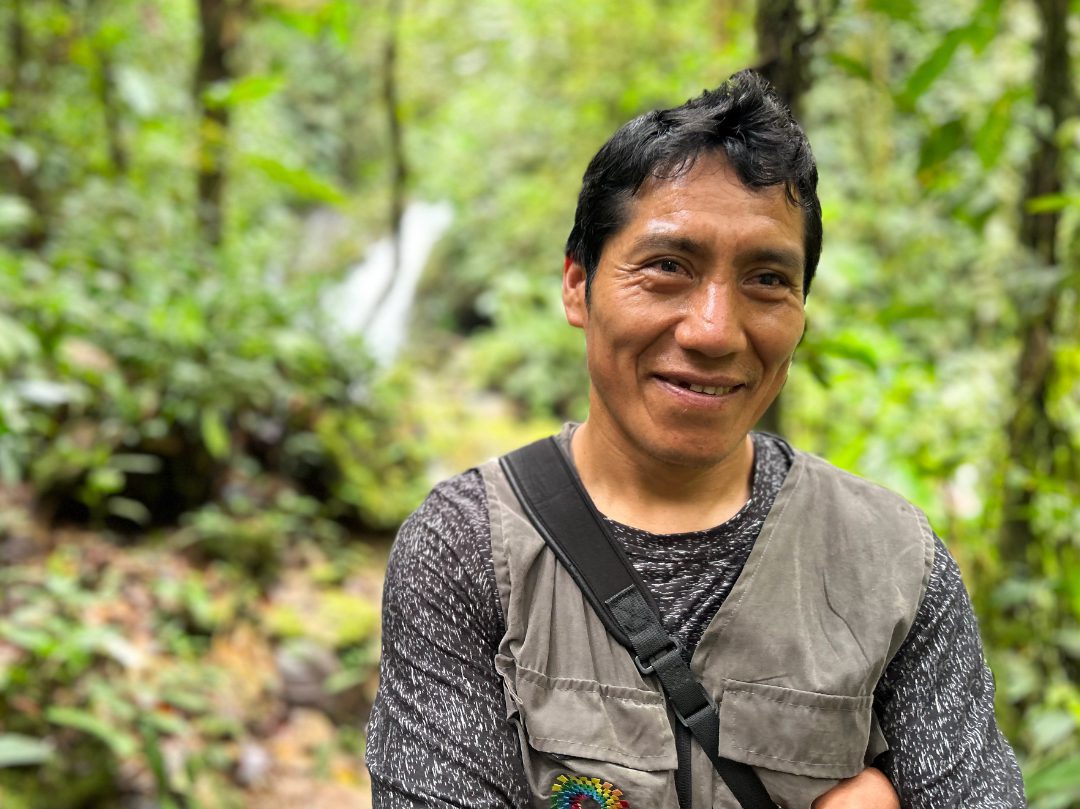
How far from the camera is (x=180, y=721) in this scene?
3.77 metres

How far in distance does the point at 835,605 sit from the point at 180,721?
310 cm

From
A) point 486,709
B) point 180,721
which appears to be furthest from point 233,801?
point 486,709

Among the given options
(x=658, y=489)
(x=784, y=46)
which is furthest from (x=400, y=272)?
(x=658, y=489)

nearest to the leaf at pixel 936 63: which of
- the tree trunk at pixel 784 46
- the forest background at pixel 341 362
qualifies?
the forest background at pixel 341 362

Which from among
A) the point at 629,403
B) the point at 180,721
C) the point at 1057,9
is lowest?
the point at 180,721

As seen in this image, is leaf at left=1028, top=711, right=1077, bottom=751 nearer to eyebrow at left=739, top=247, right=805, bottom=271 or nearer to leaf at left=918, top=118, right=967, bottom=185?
leaf at left=918, top=118, right=967, bottom=185

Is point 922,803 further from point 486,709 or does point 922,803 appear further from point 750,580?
point 486,709

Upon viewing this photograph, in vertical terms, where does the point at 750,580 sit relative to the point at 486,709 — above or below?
above

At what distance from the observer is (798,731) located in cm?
138

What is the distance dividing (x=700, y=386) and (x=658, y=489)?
0.71 feet

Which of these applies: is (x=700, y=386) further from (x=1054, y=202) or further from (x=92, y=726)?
(x=92, y=726)

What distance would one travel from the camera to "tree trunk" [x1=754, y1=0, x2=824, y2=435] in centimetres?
232

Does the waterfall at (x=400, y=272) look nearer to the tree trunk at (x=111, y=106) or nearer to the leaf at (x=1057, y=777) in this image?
the tree trunk at (x=111, y=106)

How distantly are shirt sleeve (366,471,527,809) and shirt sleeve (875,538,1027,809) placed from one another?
55 cm
